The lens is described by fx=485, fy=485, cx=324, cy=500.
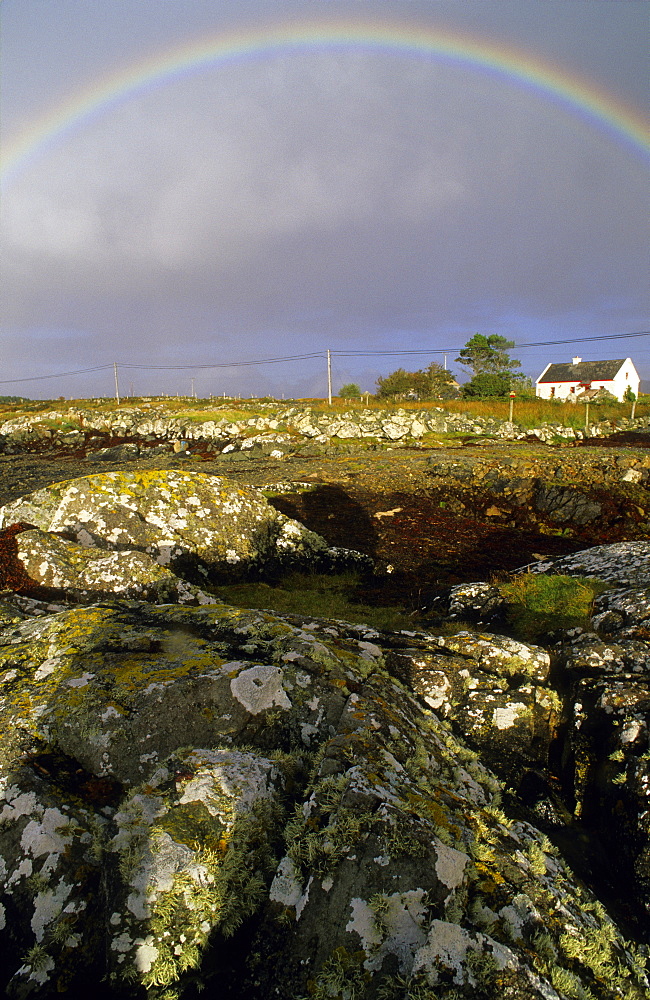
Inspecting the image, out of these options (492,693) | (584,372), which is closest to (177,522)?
(492,693)

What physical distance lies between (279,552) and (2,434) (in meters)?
48.7

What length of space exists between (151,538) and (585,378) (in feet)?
312

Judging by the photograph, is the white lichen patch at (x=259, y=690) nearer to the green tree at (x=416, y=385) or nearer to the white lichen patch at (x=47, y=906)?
the white lichen patch at (x=47, y=906)

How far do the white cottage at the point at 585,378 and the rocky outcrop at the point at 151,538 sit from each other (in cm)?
8068

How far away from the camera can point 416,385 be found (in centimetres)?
7244

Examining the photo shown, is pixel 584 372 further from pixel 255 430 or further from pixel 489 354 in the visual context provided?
pixel 255 430

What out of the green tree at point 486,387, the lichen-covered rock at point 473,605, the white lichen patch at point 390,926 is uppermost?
the green tree at point 486,387

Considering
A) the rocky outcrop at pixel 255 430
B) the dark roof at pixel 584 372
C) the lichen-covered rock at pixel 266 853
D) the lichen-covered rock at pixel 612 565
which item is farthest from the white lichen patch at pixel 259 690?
the dark roof at pixel 584 372

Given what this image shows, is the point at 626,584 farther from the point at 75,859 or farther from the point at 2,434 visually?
the point at 2,434

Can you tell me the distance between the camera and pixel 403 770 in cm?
332

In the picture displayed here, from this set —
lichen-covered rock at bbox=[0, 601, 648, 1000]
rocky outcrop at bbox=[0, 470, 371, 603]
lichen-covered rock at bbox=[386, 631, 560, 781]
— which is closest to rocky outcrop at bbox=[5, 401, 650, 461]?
rocky outcrop at bbox=[0, 470, 371, 603]

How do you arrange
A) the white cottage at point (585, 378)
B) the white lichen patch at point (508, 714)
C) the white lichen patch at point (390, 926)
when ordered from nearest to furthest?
the white lichen patch at point (390, 926) → the white lichen patch at point (508, 714) → the white cottage at point (585, 378)

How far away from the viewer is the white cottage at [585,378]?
3307 inches

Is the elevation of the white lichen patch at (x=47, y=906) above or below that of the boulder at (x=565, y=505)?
above
